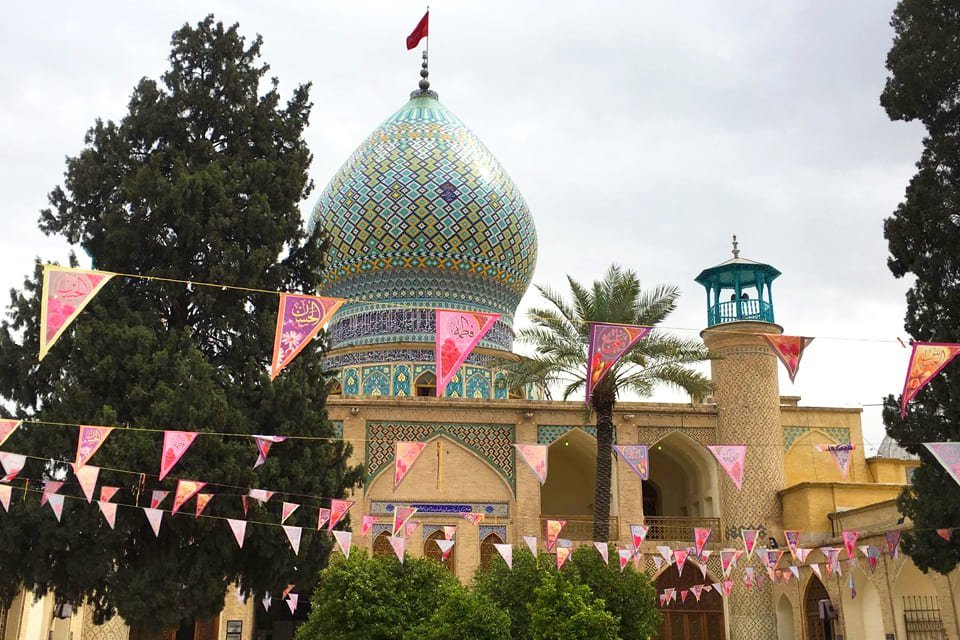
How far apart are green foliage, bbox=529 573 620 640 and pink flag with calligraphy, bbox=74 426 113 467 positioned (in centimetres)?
597

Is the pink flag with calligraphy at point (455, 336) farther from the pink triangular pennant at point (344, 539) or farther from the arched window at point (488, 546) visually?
the arched window at point (488, 546)

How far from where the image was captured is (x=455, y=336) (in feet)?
39.1

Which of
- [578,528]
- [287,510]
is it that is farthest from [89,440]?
[578,528]

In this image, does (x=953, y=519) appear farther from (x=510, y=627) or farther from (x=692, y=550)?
(x=692, y=550)

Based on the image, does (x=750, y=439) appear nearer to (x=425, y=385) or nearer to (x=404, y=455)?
(x=425, y=385)

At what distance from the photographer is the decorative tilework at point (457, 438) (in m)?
20.2

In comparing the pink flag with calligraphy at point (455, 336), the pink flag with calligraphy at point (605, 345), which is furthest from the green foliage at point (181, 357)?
the pink flag with calligraphy at point (605, 345)

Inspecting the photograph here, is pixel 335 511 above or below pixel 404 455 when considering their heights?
below

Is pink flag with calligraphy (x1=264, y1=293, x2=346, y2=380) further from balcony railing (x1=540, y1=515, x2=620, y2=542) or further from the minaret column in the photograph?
the minaret column

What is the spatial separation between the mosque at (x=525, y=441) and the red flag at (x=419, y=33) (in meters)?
2.27

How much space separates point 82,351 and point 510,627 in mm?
6769

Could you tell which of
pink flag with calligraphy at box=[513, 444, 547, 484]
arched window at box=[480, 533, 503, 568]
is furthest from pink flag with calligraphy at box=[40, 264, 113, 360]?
arched window at box=[480, 533, 503, 568]

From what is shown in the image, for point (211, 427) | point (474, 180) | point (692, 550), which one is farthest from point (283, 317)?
point (474, 180)

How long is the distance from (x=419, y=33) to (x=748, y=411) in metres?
12.0
